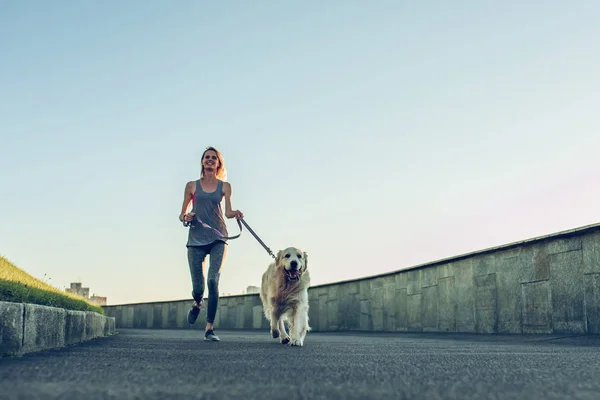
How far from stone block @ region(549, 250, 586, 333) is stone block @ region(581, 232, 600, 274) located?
0.11m

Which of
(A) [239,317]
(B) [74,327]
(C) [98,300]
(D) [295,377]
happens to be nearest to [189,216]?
(B) [74,327]

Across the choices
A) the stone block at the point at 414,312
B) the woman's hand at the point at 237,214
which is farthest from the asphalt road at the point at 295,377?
the stone block at the point at 414,312

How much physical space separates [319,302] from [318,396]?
17483 millimetres

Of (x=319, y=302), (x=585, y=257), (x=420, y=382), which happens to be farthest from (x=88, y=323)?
(x=319, y=302)

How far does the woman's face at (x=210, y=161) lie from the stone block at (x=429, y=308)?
276 inches

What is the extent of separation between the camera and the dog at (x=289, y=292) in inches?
340

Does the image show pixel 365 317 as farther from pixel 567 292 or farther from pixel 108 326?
pixel 567 292

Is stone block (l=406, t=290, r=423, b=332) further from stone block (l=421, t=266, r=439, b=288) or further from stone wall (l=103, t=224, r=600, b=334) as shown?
stone block (l=421, t=266, r=439, b=288)

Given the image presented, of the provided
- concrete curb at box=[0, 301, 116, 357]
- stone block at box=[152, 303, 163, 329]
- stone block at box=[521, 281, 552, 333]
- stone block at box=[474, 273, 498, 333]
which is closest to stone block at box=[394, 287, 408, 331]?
stone block at box=[474, 273, 498, 333]

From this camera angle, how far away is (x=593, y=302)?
32.1ft

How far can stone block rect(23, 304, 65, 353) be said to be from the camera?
19.1 ft

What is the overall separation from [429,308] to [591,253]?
527 cm

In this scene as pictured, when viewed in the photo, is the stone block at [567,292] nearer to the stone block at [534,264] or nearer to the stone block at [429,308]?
the stone block at [534,264]

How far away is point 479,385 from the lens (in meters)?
3.71
